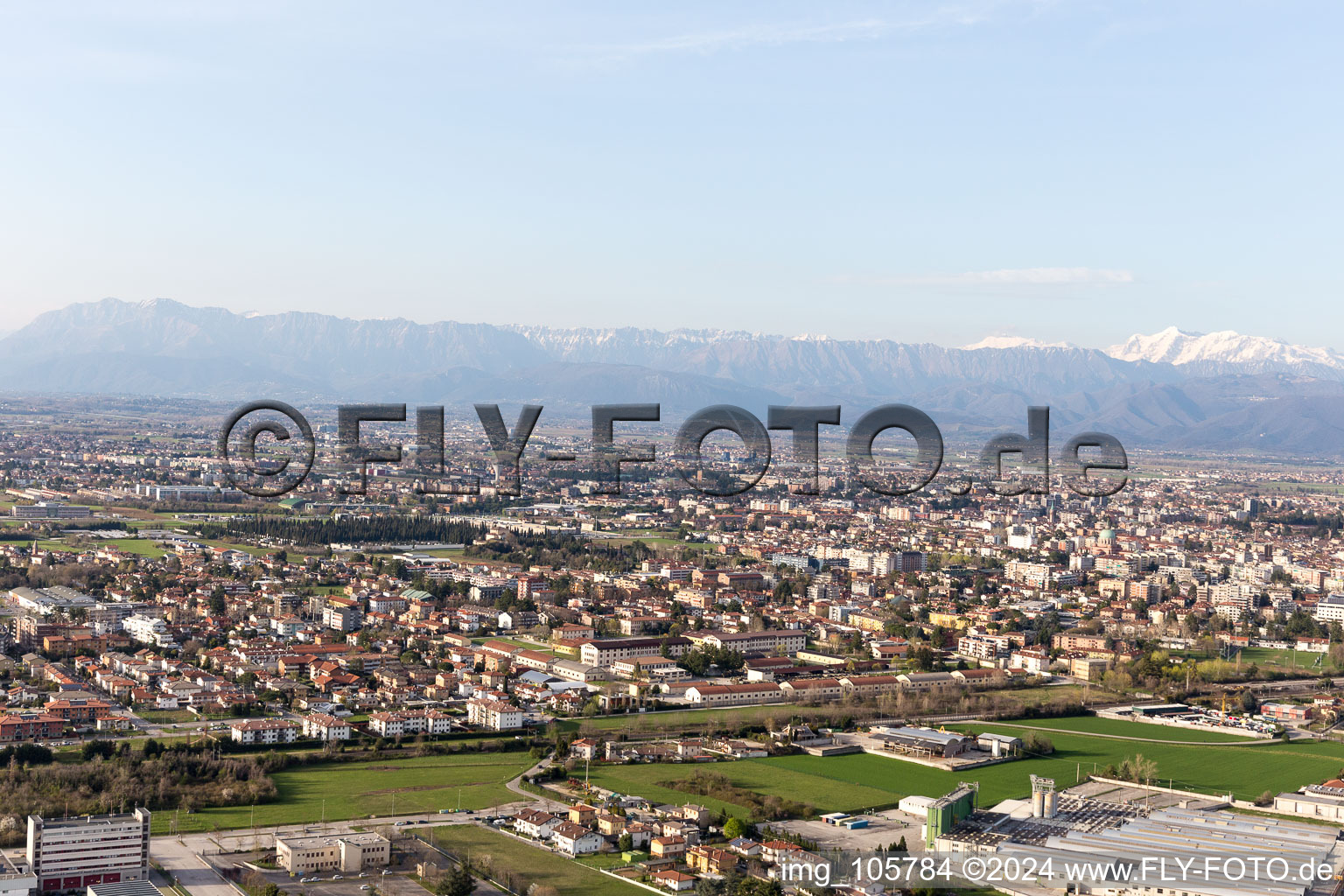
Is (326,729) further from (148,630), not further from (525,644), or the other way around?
(525,644)

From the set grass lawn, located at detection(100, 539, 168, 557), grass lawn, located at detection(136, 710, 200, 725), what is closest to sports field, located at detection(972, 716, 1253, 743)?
grass lawn, located at detection(136, 710, 200, 725)

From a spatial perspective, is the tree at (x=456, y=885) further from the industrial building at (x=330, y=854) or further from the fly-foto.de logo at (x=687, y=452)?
the fly-foto.de logo at (x=687, y=452)

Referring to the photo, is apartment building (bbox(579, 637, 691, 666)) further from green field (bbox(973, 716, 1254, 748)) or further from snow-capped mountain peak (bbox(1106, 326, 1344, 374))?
snow-capped mountain peak (bbox(1106, 326, 1344, 374))

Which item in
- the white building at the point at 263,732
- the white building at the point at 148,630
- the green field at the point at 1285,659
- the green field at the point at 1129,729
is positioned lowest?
the green field at the point at 1285,659

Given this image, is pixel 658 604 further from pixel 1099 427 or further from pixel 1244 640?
pixel 1099 427

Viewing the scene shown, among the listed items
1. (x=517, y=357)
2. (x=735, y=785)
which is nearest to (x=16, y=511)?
(x=735, y=785)

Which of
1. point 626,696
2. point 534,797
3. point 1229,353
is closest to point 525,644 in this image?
point 626,696

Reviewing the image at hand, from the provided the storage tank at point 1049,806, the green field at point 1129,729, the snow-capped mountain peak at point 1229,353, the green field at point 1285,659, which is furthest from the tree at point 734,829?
the snow-capped mountain peak at point 1229,353
